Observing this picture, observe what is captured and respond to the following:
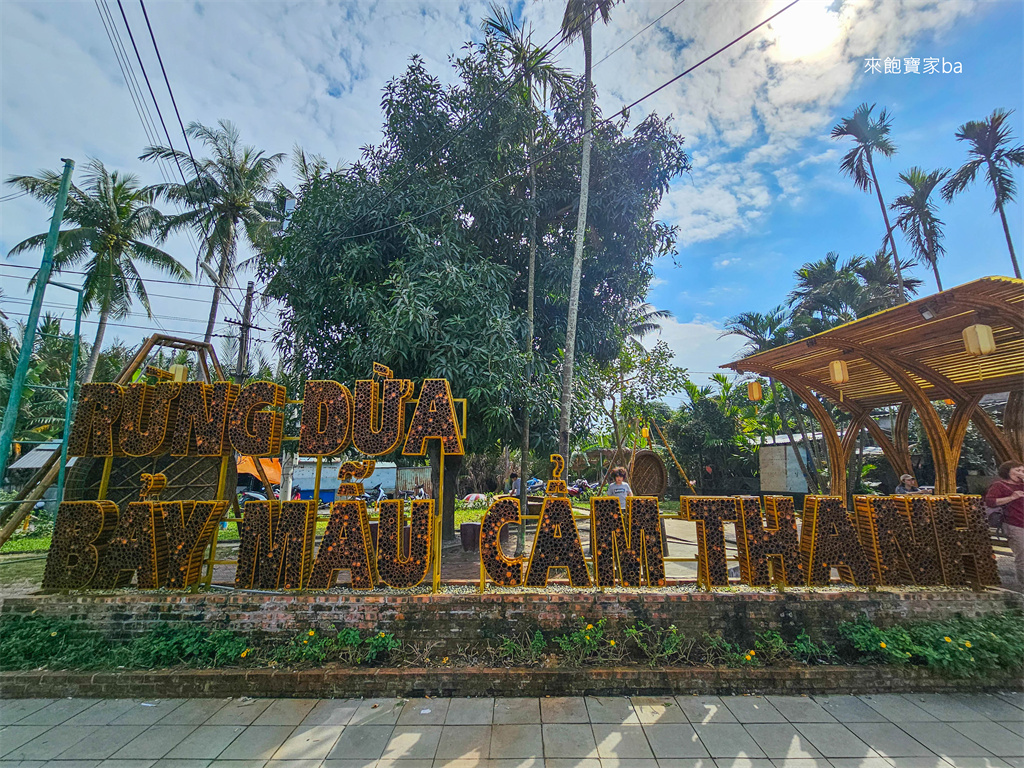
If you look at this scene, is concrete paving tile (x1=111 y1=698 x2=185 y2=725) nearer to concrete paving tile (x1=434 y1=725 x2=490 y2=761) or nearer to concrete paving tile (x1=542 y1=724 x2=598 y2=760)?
concrete paving tile (x1=434 y1=725 x2=490 y2=761)

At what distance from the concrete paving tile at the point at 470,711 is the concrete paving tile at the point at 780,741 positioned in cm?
214

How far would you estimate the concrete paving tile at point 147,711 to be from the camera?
399cm

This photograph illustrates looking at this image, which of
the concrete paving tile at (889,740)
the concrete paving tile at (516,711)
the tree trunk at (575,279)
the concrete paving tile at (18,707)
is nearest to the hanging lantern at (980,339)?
the concrete paving tile at (889,740)

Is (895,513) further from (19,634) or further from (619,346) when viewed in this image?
(19,634)

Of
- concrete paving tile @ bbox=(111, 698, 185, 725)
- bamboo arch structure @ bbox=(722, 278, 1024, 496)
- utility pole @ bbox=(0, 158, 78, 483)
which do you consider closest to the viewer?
concrete paving tile @ bbox=(111, 698, 185, 725)

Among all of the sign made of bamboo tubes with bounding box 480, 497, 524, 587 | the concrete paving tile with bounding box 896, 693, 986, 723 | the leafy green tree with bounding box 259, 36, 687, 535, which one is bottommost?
the concrete paving tile with bounding box 896, 693, 986, 723

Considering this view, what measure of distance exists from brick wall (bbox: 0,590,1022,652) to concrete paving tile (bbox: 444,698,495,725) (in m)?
0.58

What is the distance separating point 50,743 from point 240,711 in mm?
1325

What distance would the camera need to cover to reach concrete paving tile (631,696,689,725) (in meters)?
3.91

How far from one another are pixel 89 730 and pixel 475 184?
31.2 ft

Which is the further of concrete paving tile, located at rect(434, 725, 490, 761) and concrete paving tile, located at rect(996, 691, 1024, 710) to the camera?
concrete paving tile, located at rect(996, 691, 1024, 710)

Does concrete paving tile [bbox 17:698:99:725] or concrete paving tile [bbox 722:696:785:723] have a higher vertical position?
concrete paving tile [bbox 17:698:99:725]

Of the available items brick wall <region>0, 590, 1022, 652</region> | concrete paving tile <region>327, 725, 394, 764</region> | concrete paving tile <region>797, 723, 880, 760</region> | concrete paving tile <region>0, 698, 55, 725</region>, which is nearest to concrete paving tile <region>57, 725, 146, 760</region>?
concrete paving tile <region>0, 698, 55, 725</region>

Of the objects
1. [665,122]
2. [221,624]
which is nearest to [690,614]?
[221,624]
